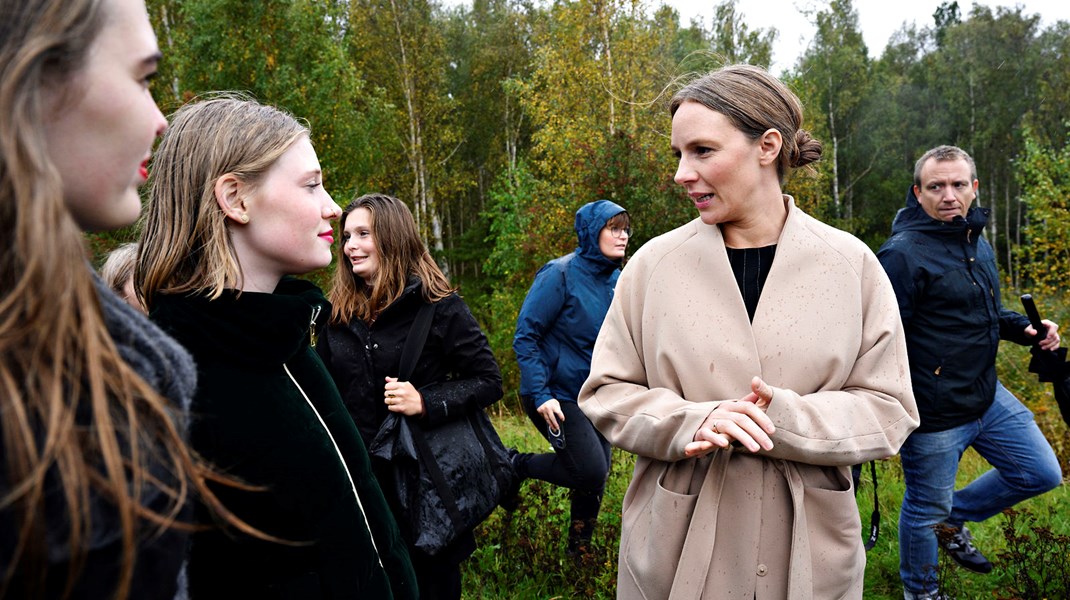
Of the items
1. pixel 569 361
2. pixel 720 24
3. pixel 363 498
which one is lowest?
pixel 569 361

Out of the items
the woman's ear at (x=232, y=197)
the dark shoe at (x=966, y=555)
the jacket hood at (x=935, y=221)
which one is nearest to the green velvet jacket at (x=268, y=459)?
the woman's ear at (x=232, y=197)

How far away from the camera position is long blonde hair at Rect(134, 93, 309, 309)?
1.71 meters

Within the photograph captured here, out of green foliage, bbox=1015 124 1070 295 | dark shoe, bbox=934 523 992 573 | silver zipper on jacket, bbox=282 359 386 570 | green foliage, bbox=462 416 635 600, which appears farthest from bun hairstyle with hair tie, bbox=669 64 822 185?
green foliage, bbox=1015 124 1070 295

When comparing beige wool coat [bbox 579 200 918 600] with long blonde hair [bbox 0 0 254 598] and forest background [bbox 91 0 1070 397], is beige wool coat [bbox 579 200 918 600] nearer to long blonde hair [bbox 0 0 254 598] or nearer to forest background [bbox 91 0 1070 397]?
forest background [bbox 91 0 1070 397]

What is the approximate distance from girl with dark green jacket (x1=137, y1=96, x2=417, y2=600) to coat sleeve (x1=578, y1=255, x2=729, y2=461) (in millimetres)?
696

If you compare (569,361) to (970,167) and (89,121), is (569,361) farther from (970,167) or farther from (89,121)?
(89,121)

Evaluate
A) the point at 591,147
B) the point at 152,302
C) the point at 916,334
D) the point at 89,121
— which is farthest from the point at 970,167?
the point at 591,147

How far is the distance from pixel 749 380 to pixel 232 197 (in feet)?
4.56

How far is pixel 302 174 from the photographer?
1819 mm

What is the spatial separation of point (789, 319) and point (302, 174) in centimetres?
132

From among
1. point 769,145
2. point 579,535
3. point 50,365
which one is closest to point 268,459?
point 50,365

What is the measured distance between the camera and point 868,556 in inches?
178

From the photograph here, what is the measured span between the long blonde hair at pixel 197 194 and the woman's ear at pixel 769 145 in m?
1.31

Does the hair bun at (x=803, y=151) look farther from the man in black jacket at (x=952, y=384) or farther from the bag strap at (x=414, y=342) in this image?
the man in black jacket at (x=952, y=384)
